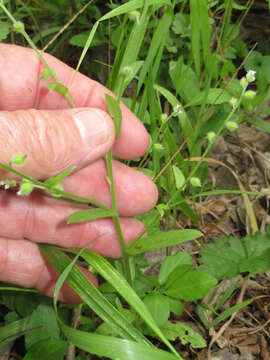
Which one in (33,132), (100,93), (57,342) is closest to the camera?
(33,132)

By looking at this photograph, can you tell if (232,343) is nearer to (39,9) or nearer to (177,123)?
(177,123)

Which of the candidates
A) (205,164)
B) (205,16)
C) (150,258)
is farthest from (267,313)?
(205,16)

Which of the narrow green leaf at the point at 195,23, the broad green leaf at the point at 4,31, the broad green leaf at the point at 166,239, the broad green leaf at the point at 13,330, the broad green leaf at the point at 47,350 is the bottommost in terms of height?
the broad green leaf at the point at 13,330

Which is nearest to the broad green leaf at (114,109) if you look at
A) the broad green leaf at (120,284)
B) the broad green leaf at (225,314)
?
the broad green leaf at (120,284)

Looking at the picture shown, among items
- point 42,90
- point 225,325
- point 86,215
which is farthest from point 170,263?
point 42,90

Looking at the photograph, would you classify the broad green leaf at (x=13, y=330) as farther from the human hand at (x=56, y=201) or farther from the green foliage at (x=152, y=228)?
the human hand at (x=56, y=201)

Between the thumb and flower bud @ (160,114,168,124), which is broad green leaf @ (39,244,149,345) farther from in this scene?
flower bud @ (160,114,168,124)

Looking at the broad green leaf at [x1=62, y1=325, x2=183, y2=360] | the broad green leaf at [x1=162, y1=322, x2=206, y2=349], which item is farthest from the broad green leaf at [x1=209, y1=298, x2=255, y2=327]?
the broad green leaf at [x1=62, y1=325, x2=183, y2=360]

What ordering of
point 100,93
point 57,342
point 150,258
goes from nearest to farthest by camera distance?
1. point 57,342
2. point 100,93
3. point 150,258
